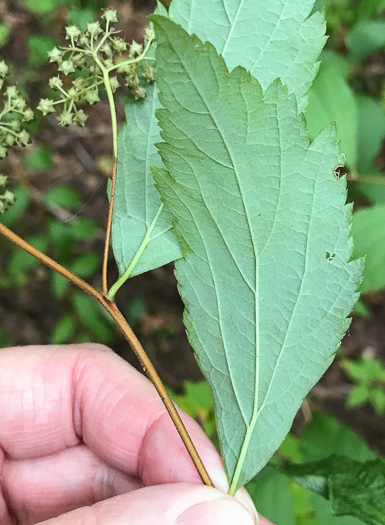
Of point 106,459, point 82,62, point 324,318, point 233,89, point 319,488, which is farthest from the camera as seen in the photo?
point 106,459

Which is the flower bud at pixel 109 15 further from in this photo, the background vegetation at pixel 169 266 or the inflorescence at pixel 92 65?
the background vegetation at pixel 169 266

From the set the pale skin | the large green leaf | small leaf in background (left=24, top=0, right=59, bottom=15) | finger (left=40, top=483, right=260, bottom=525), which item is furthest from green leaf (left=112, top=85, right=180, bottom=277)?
small leaf in background (left=24, top=0, right=59, bottom=15)

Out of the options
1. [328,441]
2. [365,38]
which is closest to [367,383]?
[328,441]

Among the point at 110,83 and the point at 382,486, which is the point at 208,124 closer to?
the point at 110,83

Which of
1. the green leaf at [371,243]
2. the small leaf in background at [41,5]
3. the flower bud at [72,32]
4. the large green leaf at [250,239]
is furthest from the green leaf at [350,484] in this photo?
the small leaf in background at [41,5]

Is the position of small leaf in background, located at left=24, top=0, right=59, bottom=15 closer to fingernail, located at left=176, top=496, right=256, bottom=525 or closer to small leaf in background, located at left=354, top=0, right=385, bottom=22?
small leaf in background, located at left=354, top=0, right=385, bottom=22

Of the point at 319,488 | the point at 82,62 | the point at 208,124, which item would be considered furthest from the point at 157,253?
the point at 319,488
